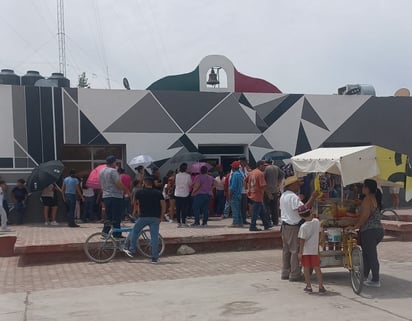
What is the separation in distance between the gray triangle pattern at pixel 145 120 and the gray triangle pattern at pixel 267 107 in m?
3.24

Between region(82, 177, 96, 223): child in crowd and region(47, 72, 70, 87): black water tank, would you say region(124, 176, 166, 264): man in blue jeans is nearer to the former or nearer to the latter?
region(82, 177, 96, 223): child in crowd

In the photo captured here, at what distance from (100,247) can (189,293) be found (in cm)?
356

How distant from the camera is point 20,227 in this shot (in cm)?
1619

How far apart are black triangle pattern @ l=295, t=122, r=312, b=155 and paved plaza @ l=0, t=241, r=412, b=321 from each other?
9.95 metres

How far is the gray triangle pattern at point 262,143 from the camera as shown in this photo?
20.1m

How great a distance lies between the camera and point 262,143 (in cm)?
2030

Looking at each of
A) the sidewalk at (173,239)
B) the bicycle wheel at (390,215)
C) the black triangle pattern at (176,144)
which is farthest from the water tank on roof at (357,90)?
the sidewalk at (173,239)

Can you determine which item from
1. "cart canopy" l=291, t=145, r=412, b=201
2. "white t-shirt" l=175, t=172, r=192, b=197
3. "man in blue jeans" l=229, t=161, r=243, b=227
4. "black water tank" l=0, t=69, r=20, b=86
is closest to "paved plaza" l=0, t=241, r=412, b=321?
"cart canopy" l=291, t=145, r=412, b=201

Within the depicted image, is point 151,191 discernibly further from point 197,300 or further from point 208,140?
point 208,140

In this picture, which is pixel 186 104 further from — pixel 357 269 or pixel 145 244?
pixel 357 269

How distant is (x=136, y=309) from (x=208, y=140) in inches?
500

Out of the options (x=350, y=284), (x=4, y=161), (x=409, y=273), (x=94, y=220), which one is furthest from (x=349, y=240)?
(x=4, y=161)

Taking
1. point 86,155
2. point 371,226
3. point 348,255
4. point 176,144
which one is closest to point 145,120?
point 176,144

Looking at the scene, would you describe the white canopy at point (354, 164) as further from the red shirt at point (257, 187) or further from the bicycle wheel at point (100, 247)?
the bicycle wheel at point (100, 247)
